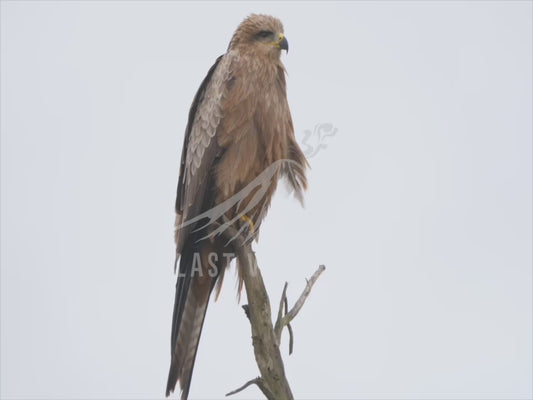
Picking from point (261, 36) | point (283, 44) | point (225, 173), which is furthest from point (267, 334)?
point (261, 36)

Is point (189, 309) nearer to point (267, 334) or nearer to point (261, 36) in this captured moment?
point (267, 334)

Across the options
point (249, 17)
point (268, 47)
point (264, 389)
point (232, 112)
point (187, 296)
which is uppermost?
point (249, 17)

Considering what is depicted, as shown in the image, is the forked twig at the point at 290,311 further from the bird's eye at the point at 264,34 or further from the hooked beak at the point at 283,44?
the bird's eye at the point at 264,34

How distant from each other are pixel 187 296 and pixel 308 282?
1180 millimetres

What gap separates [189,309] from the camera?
216 inches

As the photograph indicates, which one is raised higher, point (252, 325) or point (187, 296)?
point (187, 296)

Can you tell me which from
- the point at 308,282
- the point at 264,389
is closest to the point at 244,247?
the point at 308,282

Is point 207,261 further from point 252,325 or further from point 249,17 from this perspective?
point 249,17

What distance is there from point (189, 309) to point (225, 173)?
105 cm

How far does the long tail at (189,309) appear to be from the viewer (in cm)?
526

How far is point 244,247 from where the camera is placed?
508 centimetres

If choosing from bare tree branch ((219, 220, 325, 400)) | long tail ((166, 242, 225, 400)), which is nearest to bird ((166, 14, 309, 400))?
long tail ((166, 242, 225, 400))

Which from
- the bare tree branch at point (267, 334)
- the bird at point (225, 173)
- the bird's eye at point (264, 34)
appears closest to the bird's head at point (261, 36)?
the bird's eye at point (264, 34)

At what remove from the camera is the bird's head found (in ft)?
19.3
